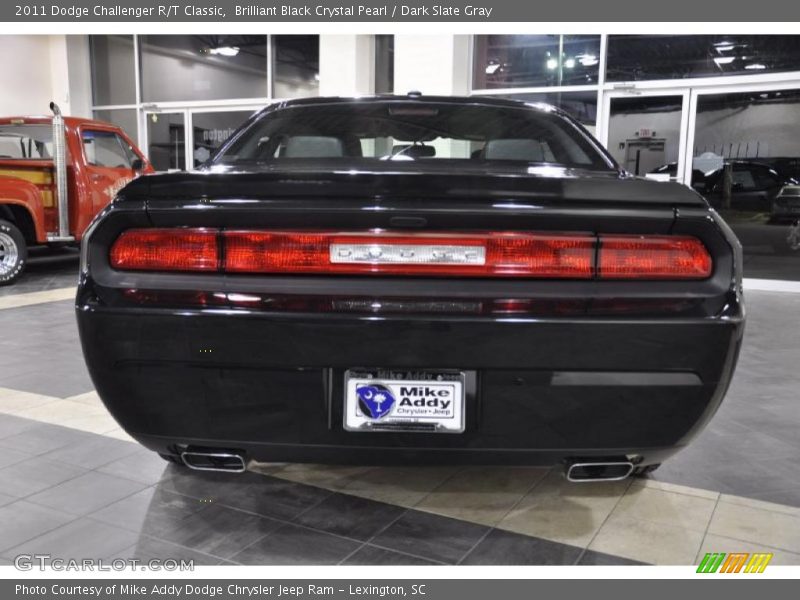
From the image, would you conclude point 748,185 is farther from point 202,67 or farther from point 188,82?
point 188,82

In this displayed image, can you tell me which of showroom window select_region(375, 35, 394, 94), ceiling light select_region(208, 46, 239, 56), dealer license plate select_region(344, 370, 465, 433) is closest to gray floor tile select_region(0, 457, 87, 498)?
dealer license plate select_region(344, 370, 465, 433)

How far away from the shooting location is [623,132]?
397 inches

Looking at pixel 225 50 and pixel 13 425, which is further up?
pixel 225 50

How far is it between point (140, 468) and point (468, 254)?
1744mm

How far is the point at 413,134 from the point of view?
9.64 ft

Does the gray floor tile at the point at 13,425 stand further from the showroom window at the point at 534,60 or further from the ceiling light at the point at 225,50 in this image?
the ceiling light at the point at 225,50

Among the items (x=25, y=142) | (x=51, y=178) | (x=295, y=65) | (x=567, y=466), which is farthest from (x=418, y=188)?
(x=295, y=65)

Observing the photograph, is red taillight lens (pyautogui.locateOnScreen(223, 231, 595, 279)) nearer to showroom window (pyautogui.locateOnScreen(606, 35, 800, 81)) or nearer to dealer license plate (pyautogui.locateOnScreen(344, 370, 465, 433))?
dealer license plate (pyautogui.locateOnScreen(344, 370, 465, 433))

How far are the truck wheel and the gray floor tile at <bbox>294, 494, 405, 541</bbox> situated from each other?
6.79 meters

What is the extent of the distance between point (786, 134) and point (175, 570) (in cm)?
931

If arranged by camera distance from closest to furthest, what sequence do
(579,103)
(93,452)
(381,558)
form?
(381,558)
(93,452)
(579,103)

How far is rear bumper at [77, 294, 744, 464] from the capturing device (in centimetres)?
178

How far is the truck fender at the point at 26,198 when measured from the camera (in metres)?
7.88

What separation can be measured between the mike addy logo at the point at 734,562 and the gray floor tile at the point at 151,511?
1643 millimetres
